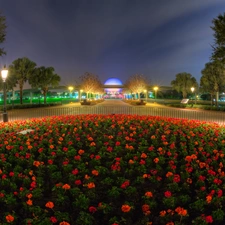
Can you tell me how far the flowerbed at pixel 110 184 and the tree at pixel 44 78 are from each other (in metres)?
49.6

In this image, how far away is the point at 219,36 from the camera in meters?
22.3

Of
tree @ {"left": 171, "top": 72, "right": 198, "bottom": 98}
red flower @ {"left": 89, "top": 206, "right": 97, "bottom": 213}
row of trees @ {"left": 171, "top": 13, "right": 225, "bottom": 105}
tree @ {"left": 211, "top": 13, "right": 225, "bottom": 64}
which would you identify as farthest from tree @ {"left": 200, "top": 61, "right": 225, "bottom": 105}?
red flower @ {"left": 89, "top": 206, "right": 97, "bottom": 213}

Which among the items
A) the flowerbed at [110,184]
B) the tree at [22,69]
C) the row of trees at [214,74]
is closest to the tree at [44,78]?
the tree at [22,69]

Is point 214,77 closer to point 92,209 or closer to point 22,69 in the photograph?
point 22,69

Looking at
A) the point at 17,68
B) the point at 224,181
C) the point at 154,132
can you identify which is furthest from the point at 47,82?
the point at 224,181

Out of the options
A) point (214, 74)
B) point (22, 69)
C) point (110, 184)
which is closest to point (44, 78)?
point (22, 69)

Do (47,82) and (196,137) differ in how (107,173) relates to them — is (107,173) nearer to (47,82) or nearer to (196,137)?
(196,137)

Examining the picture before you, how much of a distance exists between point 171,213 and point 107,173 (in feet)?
6.69

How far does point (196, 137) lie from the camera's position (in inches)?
344

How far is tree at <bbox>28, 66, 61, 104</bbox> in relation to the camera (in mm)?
55616

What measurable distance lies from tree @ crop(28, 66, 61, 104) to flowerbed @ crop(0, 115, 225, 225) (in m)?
49.6

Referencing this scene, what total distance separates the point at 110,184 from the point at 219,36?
21010 millimetres

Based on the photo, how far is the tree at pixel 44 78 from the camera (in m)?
55.6

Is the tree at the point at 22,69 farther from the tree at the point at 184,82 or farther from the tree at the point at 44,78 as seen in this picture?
the tree at the point at 184,82
